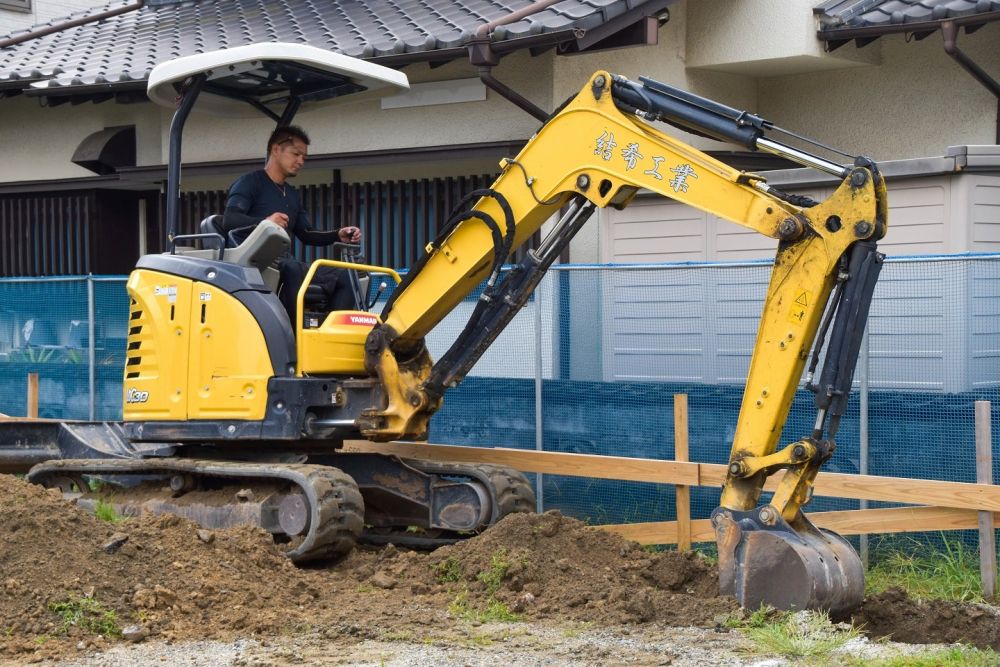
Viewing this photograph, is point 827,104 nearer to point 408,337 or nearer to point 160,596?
point 408,337

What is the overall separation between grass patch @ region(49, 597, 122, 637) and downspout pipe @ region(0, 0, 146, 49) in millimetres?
12208

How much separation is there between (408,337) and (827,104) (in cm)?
574

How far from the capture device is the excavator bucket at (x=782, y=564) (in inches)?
267

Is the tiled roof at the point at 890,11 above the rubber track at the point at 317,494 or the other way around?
above

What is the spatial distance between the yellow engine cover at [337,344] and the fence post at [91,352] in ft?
15.5

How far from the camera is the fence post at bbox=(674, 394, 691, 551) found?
9055mm

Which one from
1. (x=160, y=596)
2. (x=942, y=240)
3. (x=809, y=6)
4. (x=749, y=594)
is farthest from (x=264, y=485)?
(x=809, y=6)

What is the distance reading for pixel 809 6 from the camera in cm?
1216

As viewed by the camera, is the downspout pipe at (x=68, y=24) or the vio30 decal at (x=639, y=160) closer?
the vio30 decal at (x=639, y=160)

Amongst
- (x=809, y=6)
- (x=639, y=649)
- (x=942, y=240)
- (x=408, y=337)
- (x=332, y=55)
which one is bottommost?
(x=639, y=649)

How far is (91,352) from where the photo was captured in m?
13.0

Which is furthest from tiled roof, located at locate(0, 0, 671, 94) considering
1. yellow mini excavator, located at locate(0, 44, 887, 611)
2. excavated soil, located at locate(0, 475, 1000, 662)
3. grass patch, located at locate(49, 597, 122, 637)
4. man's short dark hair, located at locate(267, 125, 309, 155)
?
grass patch, located at locate(49, 597, 122, 637)

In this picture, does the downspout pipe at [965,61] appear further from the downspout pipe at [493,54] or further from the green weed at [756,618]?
the green weed at [756,618]

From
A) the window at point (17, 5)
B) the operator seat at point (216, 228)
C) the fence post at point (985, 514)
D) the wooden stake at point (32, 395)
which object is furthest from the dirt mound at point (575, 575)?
the window at point (17, 5)
